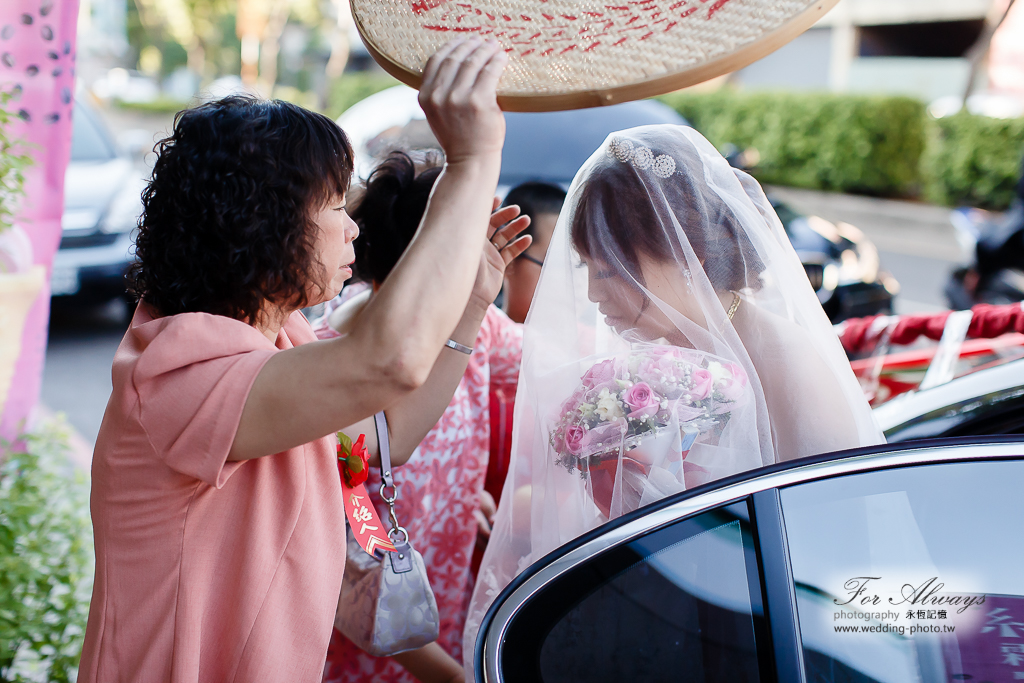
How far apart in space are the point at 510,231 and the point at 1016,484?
94 centimetres

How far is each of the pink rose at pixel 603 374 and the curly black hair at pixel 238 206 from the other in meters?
0.54

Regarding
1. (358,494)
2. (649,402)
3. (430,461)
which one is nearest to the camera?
(649,402)

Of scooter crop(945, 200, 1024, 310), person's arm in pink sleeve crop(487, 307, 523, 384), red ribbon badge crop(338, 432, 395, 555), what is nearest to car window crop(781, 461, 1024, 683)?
red ribbon badge crop(338, 432, 395, 555)

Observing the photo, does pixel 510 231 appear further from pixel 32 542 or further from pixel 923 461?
pixel 32 542

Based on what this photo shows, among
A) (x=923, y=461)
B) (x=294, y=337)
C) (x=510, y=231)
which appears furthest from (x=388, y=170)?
(x=923, y=461)

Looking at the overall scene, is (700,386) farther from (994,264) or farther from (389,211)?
(994,264)

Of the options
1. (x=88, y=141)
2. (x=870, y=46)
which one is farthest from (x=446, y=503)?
(x=870, y=46)

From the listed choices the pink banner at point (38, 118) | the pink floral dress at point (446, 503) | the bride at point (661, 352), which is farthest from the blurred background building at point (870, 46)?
the bride at point (661, 352)

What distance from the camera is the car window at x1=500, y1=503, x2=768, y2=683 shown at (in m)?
1.15

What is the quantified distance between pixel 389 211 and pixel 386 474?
67 cm

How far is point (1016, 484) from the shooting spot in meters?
1.16

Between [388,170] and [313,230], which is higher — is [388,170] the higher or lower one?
the higher one

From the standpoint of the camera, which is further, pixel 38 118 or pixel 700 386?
pixel 38 118

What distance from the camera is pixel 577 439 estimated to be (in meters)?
1.46
